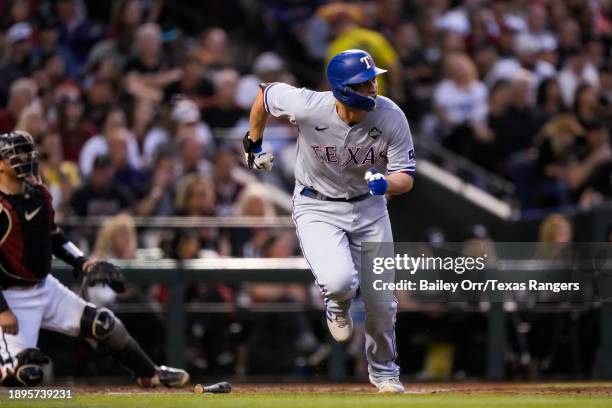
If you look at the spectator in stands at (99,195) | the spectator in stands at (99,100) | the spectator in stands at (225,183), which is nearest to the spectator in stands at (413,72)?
the spectator in stands at (225,183)

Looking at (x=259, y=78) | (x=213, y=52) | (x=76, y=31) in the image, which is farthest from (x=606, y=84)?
(x=76, y=31)

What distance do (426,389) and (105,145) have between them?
15.9ft

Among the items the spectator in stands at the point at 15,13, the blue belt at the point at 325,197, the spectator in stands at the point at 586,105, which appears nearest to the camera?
the blue belt at the point at 325,197

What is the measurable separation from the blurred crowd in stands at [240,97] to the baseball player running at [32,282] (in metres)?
2.73

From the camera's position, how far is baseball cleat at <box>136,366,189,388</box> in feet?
29.0

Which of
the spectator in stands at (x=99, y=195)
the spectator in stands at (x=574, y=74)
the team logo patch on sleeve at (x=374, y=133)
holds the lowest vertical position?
the spectator in stands at (x=99, y=195)

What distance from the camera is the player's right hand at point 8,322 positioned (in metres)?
8.16

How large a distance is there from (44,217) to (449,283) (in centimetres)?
275

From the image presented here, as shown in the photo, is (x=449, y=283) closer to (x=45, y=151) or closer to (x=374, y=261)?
(x=374, y=261)

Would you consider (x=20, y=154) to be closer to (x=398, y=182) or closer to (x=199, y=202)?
(x=398, y=182)

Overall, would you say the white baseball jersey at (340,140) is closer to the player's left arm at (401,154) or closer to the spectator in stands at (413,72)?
the player's left arm at (401,154)

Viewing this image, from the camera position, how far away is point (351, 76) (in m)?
8.06

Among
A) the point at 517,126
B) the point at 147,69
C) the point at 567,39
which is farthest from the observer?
the point at 567,39

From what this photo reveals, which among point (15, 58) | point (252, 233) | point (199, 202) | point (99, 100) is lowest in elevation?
point (252, 233)
